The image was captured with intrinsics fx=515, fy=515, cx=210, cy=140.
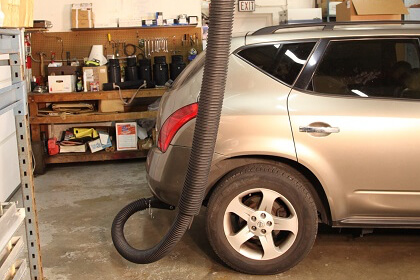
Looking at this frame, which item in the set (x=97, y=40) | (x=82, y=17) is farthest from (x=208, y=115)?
(x=97, y=40)

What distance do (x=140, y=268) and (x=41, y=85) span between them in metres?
3.86

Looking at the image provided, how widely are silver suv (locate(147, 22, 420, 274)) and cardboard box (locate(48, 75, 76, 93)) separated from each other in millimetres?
3360

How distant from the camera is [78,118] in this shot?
6.28m

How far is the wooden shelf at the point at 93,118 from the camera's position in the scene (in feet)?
20.4

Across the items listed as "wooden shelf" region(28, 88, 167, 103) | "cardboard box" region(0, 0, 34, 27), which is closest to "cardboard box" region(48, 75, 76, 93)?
"wooden shelf" region(28, 88, 167, 103)

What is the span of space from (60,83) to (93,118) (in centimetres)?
60

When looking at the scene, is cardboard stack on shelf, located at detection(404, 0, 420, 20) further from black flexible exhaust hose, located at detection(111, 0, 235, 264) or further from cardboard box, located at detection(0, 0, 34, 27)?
cardboard box, located at detection(0, 0, 34, 27)

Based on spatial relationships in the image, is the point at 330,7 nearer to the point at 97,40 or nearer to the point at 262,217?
the point at 97,40

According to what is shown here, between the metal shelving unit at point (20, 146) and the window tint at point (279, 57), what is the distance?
4.46 feet

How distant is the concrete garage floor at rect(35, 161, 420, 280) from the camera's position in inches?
133

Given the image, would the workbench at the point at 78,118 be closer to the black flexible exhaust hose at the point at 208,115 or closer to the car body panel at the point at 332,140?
the car body panel at the point at 332,140

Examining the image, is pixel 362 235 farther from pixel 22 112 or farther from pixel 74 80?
pixel 74 80

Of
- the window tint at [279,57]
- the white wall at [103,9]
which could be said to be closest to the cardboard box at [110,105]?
the white wall at [103,9]

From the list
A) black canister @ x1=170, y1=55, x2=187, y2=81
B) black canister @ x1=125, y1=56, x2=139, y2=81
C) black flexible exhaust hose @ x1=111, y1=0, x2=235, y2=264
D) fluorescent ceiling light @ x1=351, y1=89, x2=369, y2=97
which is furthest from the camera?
black canister @ x1=170, y1=55, x2=187, y2=81
